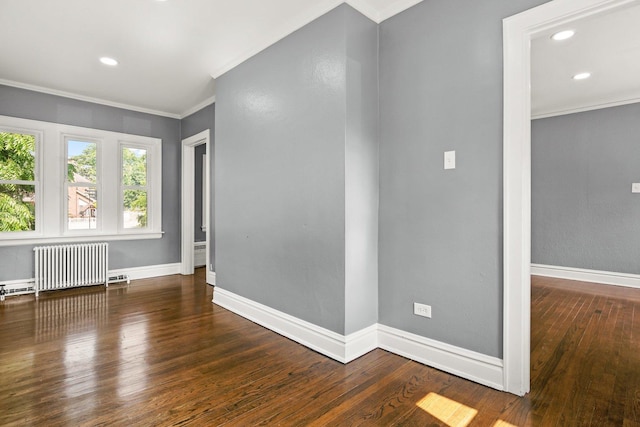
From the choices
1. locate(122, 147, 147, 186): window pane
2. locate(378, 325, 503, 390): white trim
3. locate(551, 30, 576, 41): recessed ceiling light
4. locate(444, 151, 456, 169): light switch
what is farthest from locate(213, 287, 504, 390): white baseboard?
locate(122, 147, 147, 186): window pane

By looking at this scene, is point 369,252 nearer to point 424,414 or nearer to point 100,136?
point 424,414

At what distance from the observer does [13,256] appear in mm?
4504

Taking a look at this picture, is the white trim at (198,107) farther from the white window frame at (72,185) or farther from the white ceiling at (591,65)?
the white ceiling at (591,65)

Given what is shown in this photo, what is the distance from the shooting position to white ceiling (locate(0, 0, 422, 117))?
2.76m

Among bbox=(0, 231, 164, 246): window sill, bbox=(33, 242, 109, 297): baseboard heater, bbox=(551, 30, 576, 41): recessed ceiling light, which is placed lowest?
bbox=(33, 242, 109, 297): baseboard heater

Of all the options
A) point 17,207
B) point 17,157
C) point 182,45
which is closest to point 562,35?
point 182,45

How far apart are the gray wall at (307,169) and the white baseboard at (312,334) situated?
69 mm

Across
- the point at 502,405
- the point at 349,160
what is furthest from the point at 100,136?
the point at 502,405

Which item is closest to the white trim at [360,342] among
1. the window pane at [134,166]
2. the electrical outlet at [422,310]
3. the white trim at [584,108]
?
the electrical outlet at [422,310]

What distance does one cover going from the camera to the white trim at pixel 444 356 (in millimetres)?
2156

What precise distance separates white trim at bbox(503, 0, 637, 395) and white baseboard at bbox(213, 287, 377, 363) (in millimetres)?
1007

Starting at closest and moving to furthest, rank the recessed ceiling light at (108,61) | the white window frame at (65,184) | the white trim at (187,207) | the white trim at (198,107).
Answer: the recessed ceiling light at (108,61) → the white window frame at (65,184) → the white trim at (198,107) → the white trim at (187,207)

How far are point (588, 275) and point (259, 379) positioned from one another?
18.0 feet

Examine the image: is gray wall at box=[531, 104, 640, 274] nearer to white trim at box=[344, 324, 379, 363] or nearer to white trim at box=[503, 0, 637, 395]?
white trim at box=[503, 0, 637, 395]
